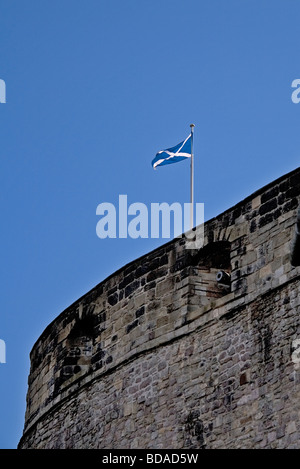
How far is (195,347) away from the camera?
16.8 meters

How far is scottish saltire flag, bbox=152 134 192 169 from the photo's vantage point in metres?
19.4

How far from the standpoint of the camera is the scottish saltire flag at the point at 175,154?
19406 millimetres

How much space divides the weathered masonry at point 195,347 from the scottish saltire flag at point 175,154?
6.03 ft

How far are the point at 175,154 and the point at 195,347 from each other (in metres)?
3.72

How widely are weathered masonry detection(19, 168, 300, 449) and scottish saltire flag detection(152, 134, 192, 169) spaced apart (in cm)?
184

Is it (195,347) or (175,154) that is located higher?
(175,154)

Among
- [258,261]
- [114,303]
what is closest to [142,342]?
[114,303]

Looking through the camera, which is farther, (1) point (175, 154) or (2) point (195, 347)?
(1) point (175, 154)

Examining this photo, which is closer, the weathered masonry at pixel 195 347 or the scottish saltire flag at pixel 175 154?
the weathered masonry at pixel 195 347

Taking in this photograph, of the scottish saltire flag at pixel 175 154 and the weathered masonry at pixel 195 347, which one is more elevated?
the scottish saltire flag at pixel 175 154

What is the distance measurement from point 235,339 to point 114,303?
2.94m

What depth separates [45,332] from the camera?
20672 mm

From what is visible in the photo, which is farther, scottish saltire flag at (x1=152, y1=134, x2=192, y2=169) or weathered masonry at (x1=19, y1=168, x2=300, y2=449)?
scottish saltire flag at (x1=152, y1=134, x2=192, y2=169)

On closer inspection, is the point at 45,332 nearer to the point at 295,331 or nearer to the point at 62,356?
the point at 62,356
